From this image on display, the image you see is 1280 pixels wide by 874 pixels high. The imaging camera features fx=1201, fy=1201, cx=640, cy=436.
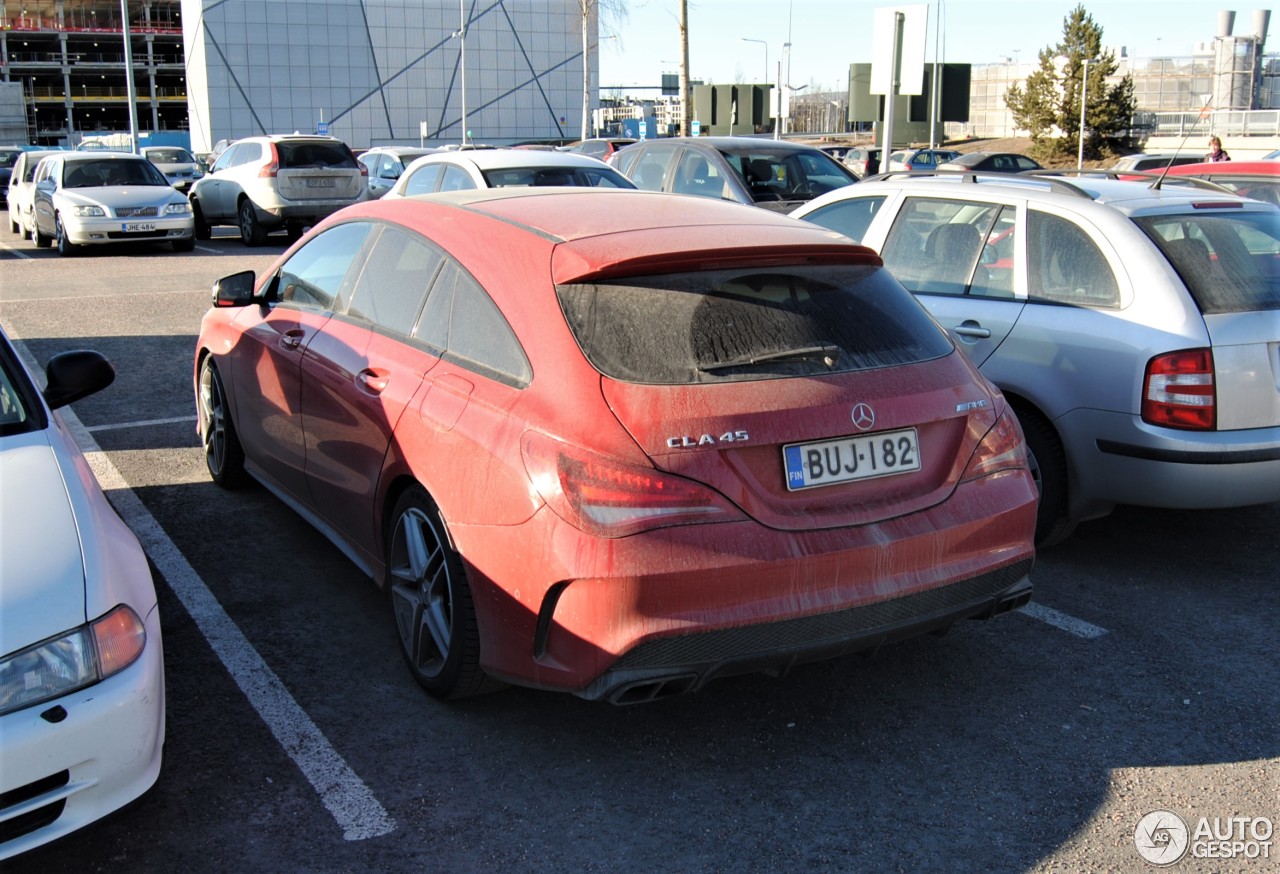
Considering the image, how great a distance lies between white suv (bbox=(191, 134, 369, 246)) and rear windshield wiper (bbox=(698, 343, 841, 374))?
17473 millimetres

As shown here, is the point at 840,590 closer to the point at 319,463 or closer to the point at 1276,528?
the point at 319,463

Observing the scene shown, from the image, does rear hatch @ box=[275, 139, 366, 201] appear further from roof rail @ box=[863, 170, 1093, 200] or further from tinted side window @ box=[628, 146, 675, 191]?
roof rail @ box=[863, 170, 1093, 200]

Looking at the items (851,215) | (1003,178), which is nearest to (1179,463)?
(1003,178)

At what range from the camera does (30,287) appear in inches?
598

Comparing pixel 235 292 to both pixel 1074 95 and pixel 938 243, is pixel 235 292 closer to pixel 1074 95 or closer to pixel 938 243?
pixel 938 243

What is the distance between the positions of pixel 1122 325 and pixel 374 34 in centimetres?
7645

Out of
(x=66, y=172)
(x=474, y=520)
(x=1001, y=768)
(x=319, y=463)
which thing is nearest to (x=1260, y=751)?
(x=1001, y=768)

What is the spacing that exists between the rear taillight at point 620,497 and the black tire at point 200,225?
826 inches

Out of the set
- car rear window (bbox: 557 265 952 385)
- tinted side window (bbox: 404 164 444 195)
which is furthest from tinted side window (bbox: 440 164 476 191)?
car rear window (bbox: 557 265 952 385)

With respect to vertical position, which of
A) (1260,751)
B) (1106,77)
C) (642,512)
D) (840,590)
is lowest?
(1260,751)

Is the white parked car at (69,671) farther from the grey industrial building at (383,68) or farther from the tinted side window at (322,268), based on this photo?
the grey industrial building at (383,68)

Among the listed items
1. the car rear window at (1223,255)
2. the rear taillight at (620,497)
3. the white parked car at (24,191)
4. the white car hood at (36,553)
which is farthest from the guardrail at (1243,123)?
the white car hood at (36,553)

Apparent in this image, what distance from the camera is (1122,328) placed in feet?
16.6

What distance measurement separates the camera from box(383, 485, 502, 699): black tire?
3.68 metres
